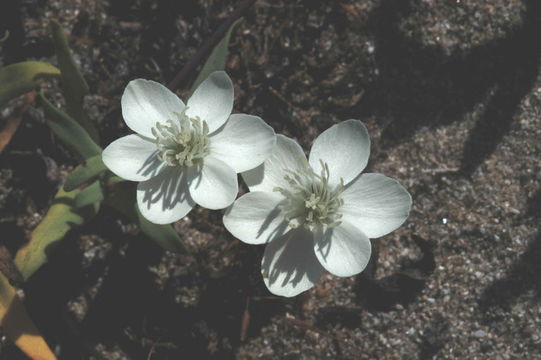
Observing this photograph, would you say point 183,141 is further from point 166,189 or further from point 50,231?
point 50,231

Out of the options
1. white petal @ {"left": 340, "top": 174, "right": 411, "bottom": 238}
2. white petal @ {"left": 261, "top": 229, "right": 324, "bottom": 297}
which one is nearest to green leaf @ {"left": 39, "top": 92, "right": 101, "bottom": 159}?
white petal @ {"left": 261, "top": 229, "right": 324, "bottom": 297}

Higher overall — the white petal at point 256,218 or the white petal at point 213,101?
the white petal at point 213,101

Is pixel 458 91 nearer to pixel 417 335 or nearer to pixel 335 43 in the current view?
pixel 335 43

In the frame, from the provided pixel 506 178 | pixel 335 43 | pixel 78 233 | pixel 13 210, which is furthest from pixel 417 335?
pixel 13 210

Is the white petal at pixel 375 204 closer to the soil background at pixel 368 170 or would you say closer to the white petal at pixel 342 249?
the white petal at pixel 342 249

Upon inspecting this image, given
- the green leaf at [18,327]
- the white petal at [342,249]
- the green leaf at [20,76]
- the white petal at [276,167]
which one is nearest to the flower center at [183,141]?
the white petal at [276,167]

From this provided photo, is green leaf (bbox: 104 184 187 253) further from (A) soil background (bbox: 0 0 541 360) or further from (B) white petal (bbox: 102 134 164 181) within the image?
(A) soil background (bbox: 0 0 541 360)

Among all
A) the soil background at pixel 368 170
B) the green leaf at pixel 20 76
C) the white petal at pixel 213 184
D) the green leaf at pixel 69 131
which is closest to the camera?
the white petal at pixel 213 184
